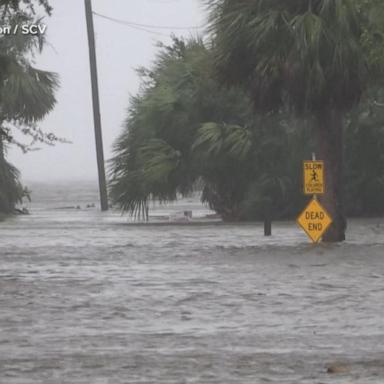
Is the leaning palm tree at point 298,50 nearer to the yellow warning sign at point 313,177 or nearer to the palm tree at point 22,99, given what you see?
the yellow warning sign at point 313,177

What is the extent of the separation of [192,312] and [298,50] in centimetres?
967

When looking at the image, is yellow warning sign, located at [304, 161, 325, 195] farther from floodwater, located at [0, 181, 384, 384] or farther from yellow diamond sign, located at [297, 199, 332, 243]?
floodwater, located at [0, 181, 384, 384]

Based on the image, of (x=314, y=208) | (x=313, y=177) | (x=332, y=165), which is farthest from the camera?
(x=332, y=165)

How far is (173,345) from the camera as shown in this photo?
11.6 metres

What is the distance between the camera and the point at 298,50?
911 inches

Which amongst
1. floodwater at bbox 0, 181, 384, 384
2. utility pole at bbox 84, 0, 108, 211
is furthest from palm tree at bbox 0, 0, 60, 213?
floodwater at bbox 0, 181, 384, 384

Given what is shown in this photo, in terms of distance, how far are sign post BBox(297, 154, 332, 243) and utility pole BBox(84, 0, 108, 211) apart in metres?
24.6

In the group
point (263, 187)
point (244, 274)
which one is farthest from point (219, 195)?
point (244, 274)

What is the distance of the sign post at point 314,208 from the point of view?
2409cm

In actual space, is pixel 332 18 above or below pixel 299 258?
above

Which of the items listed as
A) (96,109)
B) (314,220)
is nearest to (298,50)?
(314,220)

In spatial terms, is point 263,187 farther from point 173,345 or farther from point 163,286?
point 173,345

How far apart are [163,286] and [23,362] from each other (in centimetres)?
694

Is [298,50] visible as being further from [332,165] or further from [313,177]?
[332,165]
